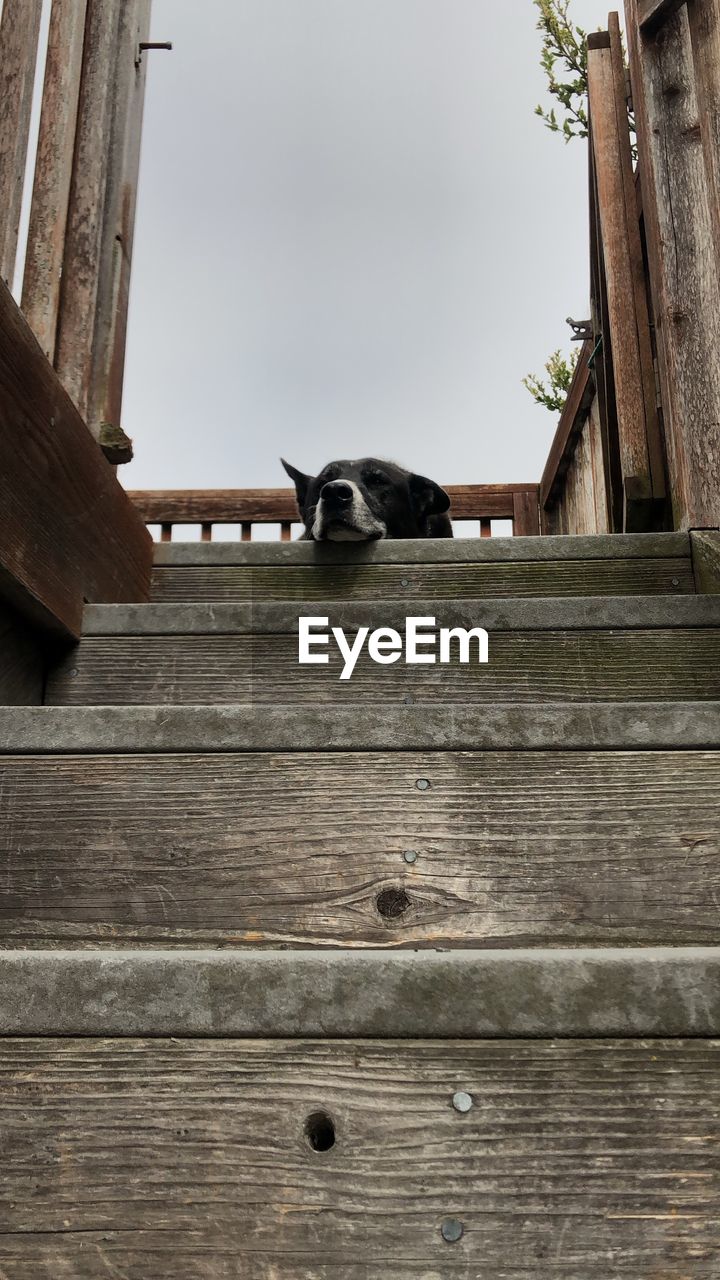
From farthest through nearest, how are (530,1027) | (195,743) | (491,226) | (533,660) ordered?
(491,226), (533,660), (195,743), (530,1027)

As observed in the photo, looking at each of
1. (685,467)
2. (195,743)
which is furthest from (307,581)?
(195,743)

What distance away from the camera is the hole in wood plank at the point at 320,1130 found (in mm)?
678

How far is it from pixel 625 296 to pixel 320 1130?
7.55 feet

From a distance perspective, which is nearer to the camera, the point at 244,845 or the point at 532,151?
the point at 244,845

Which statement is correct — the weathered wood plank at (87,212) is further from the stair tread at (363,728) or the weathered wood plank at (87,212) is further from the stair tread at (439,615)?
the stair tread at (363,728)

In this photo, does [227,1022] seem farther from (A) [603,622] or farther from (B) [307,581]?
(B) [307,581]

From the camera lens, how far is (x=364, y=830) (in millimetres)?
946

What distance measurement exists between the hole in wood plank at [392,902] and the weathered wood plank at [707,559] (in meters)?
1.12

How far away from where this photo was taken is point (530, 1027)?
700 mm

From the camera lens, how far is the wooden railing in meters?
4.59

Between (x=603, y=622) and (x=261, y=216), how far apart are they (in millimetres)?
6764

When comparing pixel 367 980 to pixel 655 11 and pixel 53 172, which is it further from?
pixel 655 11

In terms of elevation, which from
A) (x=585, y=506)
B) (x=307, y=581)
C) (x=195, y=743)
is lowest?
(x=195, y=743)

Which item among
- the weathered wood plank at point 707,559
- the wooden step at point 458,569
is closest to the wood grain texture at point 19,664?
the wooden step at point 458,569
